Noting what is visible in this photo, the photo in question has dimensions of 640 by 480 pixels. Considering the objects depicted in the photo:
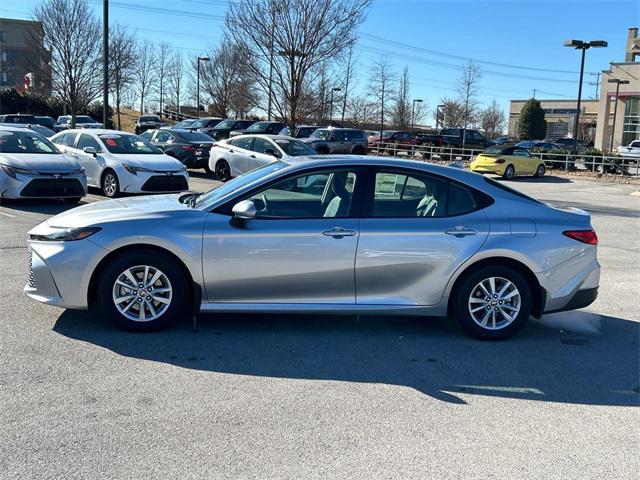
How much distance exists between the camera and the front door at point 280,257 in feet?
16.9

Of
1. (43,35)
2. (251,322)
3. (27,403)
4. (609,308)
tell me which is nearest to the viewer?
(27,403)

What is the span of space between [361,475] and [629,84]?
57.7 metres

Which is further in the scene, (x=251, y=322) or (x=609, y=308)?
(x=609, y=308)

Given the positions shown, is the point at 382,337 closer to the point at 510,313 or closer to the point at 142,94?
the point at 510,313

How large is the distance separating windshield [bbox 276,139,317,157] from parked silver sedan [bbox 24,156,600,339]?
13.4 metres

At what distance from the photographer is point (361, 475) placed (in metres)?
3.25

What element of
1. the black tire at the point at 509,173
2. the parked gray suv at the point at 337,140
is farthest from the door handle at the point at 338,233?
the parked gray suv at the point at 337,140

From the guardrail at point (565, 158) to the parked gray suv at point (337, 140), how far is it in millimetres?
Result: 5289

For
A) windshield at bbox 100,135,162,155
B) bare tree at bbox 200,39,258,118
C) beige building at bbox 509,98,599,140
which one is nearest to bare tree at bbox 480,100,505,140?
beige building at bbox 509,98,599,140

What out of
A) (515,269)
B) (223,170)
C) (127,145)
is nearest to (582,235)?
(515,269)

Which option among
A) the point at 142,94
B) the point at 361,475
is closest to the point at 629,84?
the point at 142,94

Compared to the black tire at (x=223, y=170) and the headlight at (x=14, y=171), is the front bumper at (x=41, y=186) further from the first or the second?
the black tire at (x=223, y=170)

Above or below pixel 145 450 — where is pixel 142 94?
above

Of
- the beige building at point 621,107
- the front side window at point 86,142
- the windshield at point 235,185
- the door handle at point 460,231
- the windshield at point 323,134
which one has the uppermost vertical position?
the beige building at point 621,107
